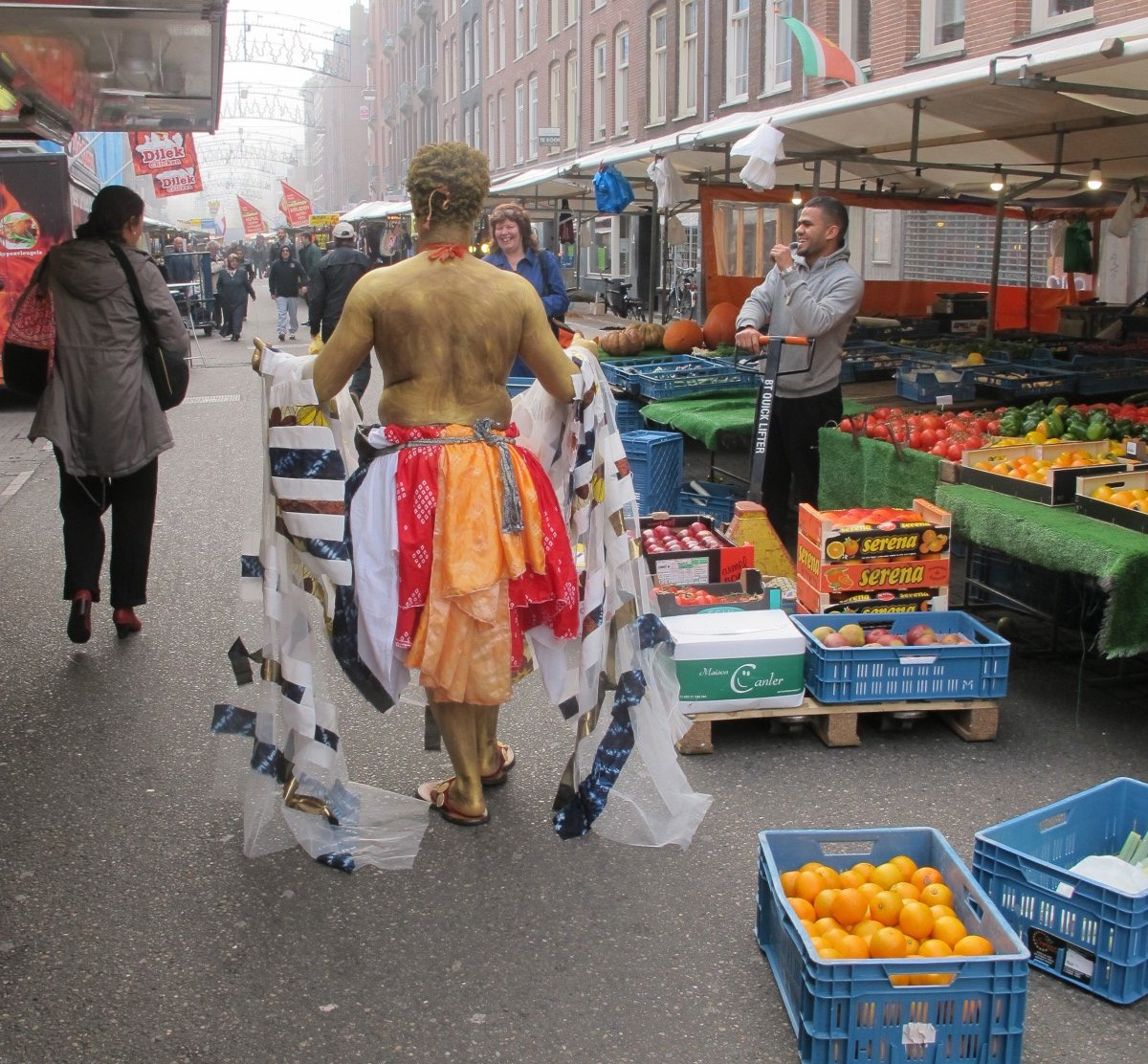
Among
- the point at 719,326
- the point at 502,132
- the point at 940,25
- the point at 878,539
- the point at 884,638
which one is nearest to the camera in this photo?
the point at 884,638

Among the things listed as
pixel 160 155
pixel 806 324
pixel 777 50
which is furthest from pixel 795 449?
pixel 160 155

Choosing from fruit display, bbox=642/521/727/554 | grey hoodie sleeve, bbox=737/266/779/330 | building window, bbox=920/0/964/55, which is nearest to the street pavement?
fruit display, bbox=642/521/727/554

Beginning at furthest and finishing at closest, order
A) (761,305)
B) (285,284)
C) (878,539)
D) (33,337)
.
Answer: (285,284)
(761,305)
(33,337)
(878,539)

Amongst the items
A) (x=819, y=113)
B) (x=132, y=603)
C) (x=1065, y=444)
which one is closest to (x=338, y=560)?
(x=132, y=603)

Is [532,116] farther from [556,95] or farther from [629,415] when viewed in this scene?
[629,415]

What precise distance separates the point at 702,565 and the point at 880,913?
2692 millimetres

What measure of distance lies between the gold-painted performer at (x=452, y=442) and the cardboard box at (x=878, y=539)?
175cm

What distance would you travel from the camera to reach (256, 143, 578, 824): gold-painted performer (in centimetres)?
349

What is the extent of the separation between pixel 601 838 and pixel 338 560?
117cm

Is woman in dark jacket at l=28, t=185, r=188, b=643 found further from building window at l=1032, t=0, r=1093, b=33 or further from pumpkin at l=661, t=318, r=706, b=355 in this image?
building window at l=1032, t=0, r=1093, b=33

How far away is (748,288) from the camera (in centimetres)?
1182

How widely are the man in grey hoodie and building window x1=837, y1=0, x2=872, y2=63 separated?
50.9 ft

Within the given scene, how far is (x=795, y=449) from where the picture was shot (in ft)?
22.2

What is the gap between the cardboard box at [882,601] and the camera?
5.10 meters
